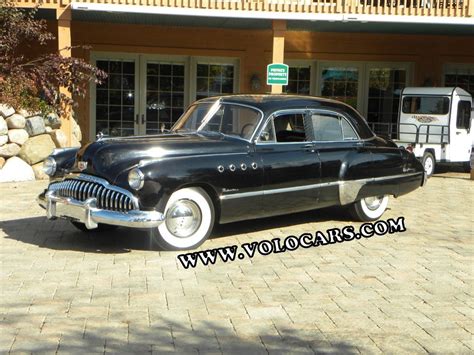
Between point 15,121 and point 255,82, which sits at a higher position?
point 255,82

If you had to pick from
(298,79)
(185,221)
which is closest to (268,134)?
(185,221)

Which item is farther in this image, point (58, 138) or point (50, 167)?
point (58, 138)

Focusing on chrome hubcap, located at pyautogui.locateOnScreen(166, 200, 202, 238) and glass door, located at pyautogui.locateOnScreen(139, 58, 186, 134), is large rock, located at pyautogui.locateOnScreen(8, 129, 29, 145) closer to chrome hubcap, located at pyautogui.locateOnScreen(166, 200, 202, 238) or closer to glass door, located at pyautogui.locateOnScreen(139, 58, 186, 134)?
glass door, located at pyautogui.locateOnScreen(139, 58, 186, 134)

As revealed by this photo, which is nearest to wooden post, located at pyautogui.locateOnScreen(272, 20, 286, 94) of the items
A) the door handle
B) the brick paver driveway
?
the door handle

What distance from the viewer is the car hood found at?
599 cm

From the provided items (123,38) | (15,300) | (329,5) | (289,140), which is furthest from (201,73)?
(15,300)

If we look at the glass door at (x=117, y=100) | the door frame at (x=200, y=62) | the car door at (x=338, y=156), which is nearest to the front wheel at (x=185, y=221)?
the car door at (x=338, y=156)

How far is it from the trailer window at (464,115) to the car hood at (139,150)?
855cm

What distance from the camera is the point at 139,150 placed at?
609cm

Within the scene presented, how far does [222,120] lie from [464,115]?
8.53 metres

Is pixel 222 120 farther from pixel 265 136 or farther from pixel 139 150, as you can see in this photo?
pixel 139 150

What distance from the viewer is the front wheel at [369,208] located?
7.96 m

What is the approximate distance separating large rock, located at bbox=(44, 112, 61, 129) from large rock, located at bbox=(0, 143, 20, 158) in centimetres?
78

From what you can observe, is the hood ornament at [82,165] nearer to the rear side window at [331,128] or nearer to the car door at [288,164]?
the car door at [288,164]
